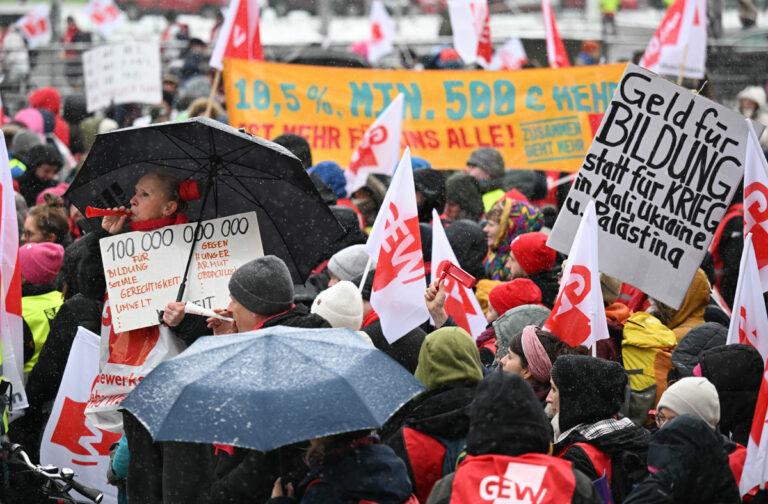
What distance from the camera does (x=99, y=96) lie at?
1397 centimetres

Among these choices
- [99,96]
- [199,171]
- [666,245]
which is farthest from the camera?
[99,96]

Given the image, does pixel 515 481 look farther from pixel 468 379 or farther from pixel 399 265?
pixel 399 265

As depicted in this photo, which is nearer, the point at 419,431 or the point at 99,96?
the point at 419,431

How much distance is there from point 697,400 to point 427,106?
6.75 metres

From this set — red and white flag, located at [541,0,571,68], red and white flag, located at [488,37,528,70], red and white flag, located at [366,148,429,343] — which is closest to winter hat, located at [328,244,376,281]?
red and white flag, located at [366,148,429,343]

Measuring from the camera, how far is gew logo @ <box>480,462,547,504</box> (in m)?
3.98

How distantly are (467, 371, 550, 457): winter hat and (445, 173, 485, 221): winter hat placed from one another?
4637mm

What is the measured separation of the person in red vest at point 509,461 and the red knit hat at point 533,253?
9.54 feet

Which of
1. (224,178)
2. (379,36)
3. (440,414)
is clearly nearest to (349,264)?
(224,178)

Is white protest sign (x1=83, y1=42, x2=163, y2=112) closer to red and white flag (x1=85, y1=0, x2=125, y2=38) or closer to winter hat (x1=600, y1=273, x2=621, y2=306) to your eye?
winter hat (x1=600, y1=273, x2=621, y2=306)

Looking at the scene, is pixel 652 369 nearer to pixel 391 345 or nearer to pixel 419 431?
pixel 391 345

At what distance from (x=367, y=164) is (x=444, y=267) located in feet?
10.8

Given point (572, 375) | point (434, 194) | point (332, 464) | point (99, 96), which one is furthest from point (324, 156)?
point (332, 464)

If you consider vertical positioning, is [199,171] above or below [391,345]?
above
